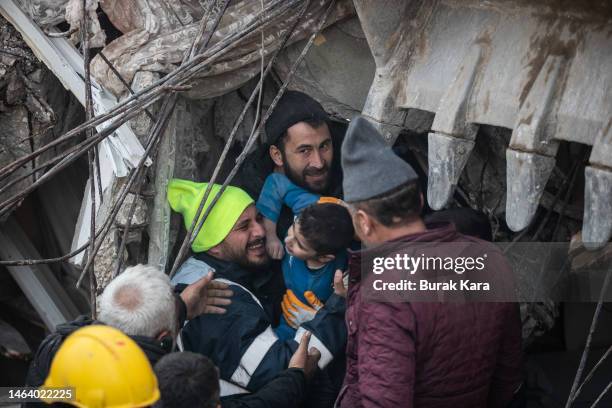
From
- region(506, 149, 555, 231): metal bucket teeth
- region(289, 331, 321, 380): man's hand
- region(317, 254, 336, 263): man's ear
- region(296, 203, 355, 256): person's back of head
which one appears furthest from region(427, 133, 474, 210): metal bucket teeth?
region(289, 331, 321, 380): man's hand

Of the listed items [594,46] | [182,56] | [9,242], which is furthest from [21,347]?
[594,46]

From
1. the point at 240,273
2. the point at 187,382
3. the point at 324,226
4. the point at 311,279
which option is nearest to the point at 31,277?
the point at 240,273

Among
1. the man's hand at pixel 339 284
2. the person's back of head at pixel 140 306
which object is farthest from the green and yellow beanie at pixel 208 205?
the person's back of head at pixel 140 306

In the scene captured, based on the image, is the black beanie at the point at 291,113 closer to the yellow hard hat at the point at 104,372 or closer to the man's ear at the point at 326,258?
the man's ear at the point at 326,258

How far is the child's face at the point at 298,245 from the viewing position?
3863 millimetres

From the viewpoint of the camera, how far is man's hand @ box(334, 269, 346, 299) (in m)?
3.67

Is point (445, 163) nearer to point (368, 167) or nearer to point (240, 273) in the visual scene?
point (368, 167)

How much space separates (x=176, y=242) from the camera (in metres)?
4.68

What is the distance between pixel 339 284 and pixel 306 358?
34cm

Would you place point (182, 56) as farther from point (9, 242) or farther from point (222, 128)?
point (9, 242)

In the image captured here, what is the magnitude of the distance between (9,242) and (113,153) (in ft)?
6.04

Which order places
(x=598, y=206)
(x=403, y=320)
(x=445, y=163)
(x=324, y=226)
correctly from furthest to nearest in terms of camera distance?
(x=324, y=226) < (x=445, y=163) < (x=598, y=206) < (x=403, y=320)

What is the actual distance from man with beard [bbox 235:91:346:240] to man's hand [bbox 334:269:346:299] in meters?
0.87

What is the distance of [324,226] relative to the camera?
12.5 ft
